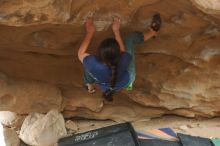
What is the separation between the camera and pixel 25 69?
12.0ft

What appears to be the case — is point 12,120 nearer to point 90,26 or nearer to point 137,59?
point 137,59

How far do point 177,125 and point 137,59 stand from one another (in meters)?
0.67

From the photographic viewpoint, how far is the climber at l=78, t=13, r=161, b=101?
9.30 ft

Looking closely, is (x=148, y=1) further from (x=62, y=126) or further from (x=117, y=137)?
(x=62, y=126)

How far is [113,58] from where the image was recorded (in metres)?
2.82

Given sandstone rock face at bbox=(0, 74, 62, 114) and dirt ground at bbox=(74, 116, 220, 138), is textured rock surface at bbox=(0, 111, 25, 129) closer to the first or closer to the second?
sandstone rock face at bbox=(0, 74, 62, 114)

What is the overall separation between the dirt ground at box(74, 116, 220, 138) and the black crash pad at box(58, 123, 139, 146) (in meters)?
0.47

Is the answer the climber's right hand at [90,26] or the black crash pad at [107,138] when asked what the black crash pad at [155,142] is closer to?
the black crash pad at [107,138]

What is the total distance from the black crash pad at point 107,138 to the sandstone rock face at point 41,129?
1.23ft

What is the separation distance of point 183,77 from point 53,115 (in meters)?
1.02

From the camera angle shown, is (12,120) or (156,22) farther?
(12,120)

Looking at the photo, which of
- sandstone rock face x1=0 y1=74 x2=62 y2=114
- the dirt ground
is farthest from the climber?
the dirt ground

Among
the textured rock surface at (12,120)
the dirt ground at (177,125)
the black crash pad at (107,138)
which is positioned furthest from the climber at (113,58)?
the textured rock surface at (12,120)

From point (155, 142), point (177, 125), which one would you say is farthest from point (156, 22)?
point (177, 125)
